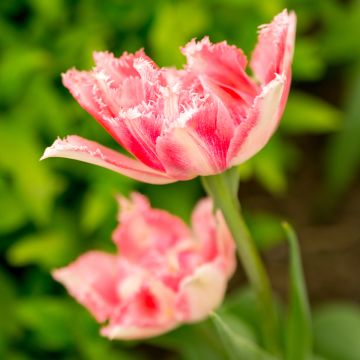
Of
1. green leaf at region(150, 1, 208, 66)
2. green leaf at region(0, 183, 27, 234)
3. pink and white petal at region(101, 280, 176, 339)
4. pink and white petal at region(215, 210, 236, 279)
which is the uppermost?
green leaf at region(150, 1, 208, 66)

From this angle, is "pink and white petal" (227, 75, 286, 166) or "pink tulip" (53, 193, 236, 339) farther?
"pink tulip" (53, 193, 236, 339)

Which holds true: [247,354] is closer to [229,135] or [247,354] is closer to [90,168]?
[229,135]

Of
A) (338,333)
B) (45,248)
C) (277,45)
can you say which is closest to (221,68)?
(277,45)

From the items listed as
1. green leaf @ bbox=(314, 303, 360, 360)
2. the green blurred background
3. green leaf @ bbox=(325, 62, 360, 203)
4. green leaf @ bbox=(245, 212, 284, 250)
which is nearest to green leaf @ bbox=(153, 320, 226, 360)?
the green blurred background

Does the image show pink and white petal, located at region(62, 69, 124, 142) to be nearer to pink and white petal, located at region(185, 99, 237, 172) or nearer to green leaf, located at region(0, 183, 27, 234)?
pink and white petal, located at region(185, 99, 237, 172)

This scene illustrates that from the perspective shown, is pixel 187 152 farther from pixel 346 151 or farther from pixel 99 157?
pixel 346 151

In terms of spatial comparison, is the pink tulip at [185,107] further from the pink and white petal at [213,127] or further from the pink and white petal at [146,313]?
the pink and white petal at [146,313]

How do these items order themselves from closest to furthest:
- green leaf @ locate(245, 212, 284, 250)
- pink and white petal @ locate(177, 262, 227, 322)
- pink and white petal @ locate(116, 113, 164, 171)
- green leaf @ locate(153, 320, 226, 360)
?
pink and white petal @ locate(116, 113, 164, 171) < pink and white petal @ locate(177, 262, 227, 322) < green leaf @ locate(153, 320, 226, 360) < green leaf @ locate(245, 212, 284, 250)

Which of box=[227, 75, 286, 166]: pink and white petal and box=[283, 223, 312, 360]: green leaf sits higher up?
box=[227, 75, 286, 166]: pink and white petal
